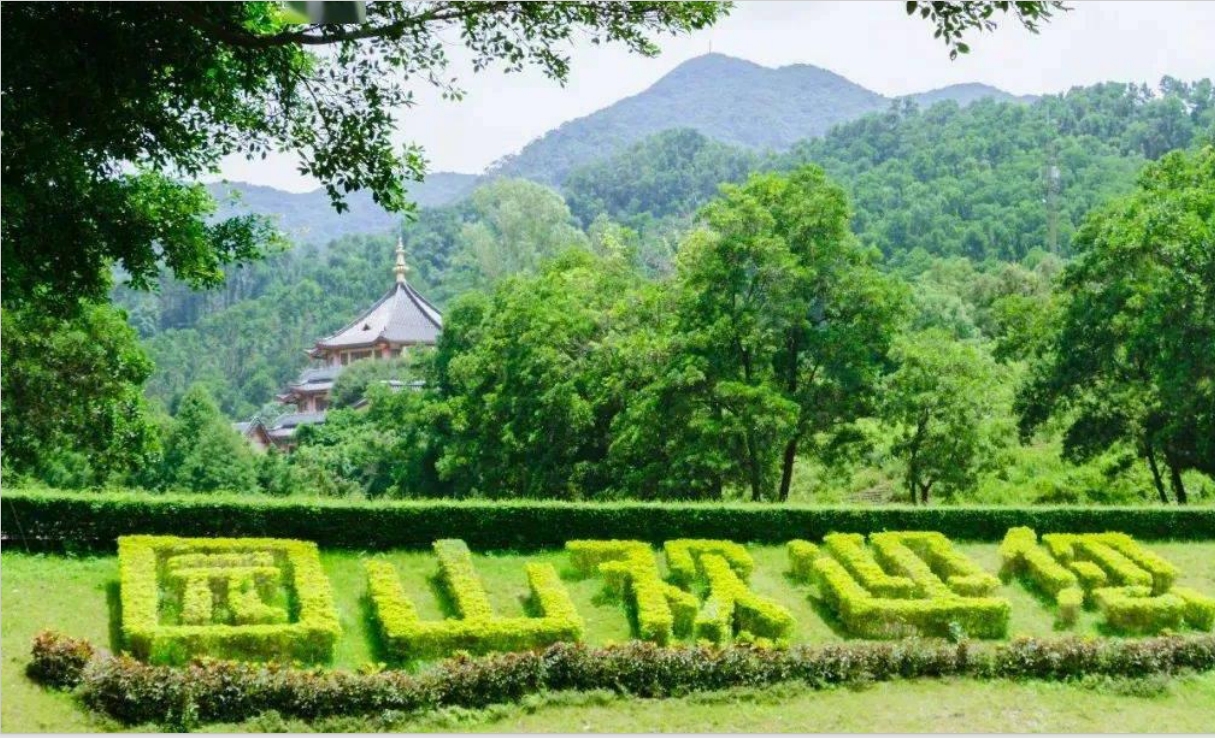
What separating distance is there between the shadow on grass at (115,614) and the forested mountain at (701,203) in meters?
26.6

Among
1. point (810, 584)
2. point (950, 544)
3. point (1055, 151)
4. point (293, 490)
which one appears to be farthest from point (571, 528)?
point (1055, 151)

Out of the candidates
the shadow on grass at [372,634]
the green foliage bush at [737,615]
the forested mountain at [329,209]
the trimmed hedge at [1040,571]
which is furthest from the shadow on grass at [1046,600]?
the forested mountain at [329,209]

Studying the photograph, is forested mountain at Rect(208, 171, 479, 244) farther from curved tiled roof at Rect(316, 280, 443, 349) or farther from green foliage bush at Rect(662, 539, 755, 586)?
green foliage bush at Rect(662, 539, 755, 586)

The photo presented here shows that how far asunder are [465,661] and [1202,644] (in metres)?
7.82

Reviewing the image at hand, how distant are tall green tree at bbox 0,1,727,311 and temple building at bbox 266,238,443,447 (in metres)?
48.9

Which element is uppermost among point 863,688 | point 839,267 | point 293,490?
point 839,267

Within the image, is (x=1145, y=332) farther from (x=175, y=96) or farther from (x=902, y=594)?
(x=175, y=96)

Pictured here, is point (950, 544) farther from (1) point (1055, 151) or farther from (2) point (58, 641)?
(1) point (1055, 151)

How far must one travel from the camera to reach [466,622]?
14062 millimetres

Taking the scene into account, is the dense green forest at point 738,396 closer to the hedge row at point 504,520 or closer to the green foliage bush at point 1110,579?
the hedge row at point 504,520

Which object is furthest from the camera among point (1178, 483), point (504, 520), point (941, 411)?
point (1178, 483)

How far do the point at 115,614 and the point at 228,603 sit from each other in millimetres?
1243

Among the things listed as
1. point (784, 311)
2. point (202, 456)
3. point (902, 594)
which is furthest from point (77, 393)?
point (202, 456)

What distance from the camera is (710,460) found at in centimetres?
Result: 2250
